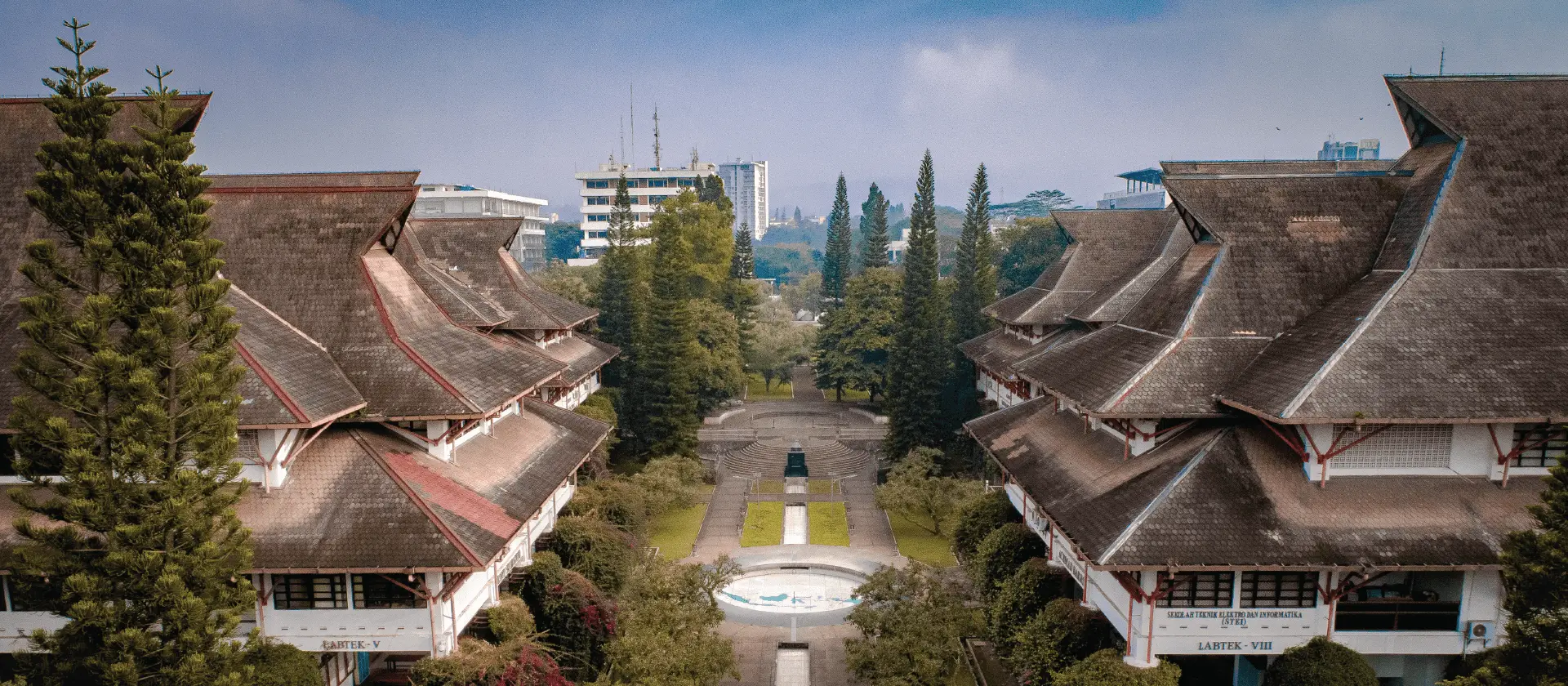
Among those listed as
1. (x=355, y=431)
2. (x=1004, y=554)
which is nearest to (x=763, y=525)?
(x=1004, y=554)

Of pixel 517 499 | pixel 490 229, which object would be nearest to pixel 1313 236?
pixel 517 499

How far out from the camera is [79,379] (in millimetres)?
11797

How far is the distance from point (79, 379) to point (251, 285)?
6760 millimetres

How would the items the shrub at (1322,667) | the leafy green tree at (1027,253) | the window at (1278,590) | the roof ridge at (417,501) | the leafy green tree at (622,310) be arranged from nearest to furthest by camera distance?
1. the shrub at (1322,667)
2. the roof ridge at (417,501)
3. the window at (1278,590)
4. the leafy green tree at (622,310)
5. the leafy green tree at (1027,253)

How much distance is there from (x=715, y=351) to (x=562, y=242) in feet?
235

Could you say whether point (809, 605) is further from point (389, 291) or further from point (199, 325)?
point (199, 325)

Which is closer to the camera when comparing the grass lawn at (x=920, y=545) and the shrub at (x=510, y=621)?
the shrub at (x=510, y=621)

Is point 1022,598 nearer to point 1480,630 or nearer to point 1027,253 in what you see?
point 1480,630

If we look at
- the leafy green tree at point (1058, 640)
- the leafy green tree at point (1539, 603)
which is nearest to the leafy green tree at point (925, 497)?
the leafy green tree at point (1058, 640)

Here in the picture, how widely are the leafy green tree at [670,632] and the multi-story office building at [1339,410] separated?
739 cm

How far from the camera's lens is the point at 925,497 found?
3097 cm

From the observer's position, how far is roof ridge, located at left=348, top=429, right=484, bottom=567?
14758mm

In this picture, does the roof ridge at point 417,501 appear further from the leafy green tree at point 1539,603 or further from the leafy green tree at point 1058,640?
the leafy green tree at point 1539,603

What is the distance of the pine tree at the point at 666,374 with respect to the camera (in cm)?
3797
